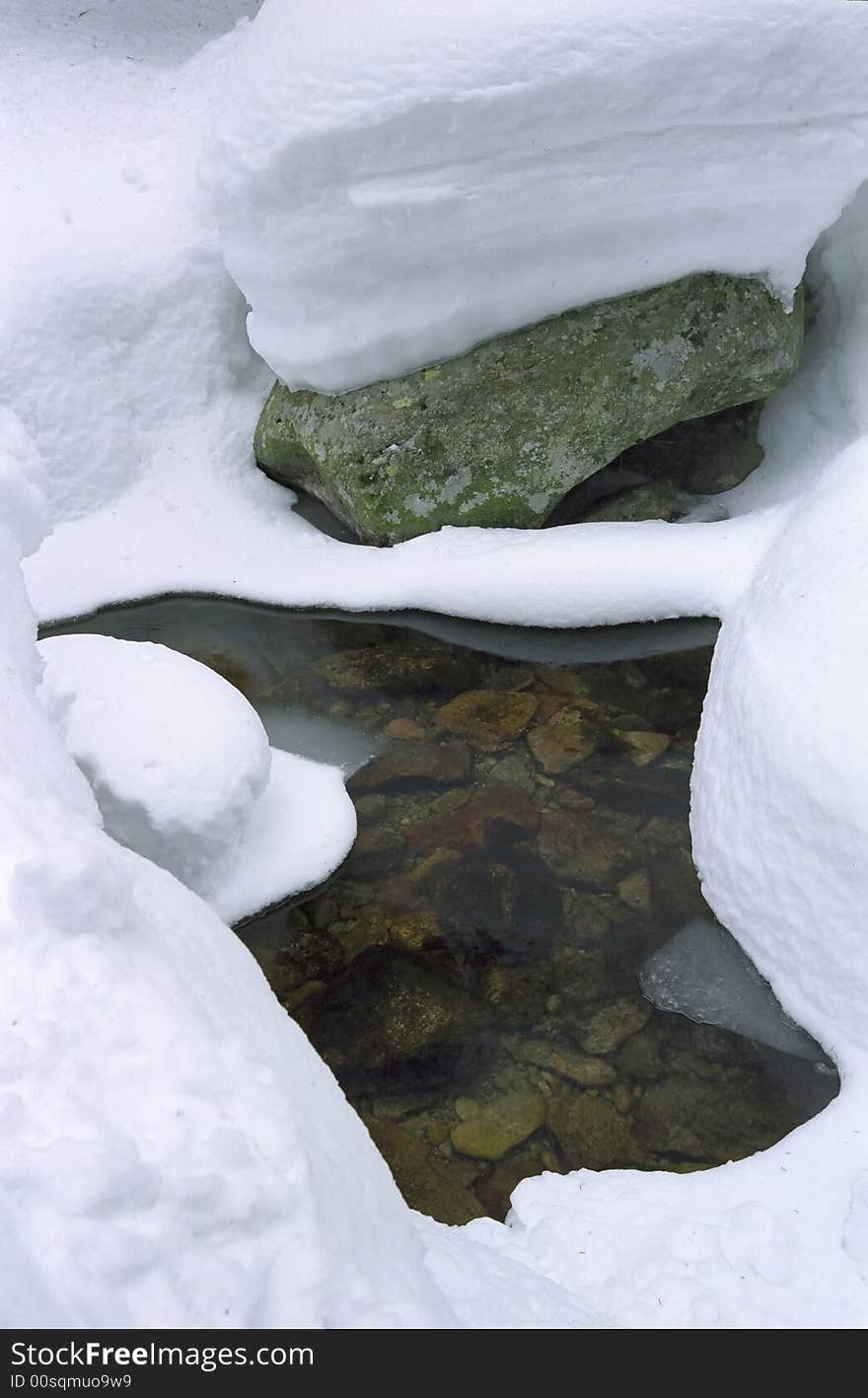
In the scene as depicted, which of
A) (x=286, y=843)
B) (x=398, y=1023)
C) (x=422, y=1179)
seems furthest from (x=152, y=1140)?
(x=286, y=843)

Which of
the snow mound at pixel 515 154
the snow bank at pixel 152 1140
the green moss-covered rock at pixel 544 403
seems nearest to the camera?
the snow bank at pixel 152 1140

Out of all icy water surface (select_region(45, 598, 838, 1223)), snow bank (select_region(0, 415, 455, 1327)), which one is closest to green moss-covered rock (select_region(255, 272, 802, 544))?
icy water surface (select_region(45, 598, 838, 1223))

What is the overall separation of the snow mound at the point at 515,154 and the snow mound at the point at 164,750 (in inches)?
68.8

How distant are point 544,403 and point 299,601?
3.69 feet

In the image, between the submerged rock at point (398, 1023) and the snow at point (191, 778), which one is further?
the snow at point (191, 778)

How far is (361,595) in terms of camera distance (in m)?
4.06

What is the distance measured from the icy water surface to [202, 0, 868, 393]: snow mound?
3.94ft

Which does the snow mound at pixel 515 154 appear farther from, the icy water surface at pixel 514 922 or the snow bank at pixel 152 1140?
the snow bank at pixel 152 1140

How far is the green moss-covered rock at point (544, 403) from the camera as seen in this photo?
4094 mm

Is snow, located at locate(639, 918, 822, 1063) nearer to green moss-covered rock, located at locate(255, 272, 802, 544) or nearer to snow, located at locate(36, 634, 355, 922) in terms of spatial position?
snow, located at locate(36, 634, 355, 922)

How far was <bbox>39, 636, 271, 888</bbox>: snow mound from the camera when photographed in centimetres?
267

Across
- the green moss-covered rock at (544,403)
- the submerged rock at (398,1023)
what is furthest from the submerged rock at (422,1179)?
the green moss-covered rock at (544,403)

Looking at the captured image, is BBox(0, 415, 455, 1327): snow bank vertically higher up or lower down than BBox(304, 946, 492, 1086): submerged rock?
higher up
